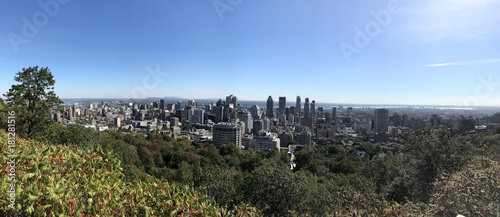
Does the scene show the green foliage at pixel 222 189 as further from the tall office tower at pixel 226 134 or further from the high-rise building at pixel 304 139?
the high-rise building at pixel 304 139

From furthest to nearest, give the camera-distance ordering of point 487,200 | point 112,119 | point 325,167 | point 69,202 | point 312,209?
point 112,119 → point 325,167 → point 312,209 → point 487,200 → point 69,202

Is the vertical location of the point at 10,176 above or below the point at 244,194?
above

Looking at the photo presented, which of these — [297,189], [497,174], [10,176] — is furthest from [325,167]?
[10,176]

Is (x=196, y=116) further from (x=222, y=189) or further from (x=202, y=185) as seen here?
(x=202, y=185)

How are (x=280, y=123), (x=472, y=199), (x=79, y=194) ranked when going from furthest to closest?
(x=280, y=123) < (x=472, y=199) < (x=79, y=194)

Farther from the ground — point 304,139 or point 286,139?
point 304,139

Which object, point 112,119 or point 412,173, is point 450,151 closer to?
point 412,173

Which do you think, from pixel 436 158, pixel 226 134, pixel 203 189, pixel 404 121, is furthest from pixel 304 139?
pixel 203 189

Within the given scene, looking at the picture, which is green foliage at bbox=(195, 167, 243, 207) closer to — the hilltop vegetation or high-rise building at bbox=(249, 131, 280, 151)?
the hilltop vegetation

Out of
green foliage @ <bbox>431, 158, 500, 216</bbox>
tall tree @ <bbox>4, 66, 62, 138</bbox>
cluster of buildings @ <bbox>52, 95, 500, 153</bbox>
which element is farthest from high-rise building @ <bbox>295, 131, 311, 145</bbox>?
green foliage @ <bbox>431, 158, 500, 216</bbox>
